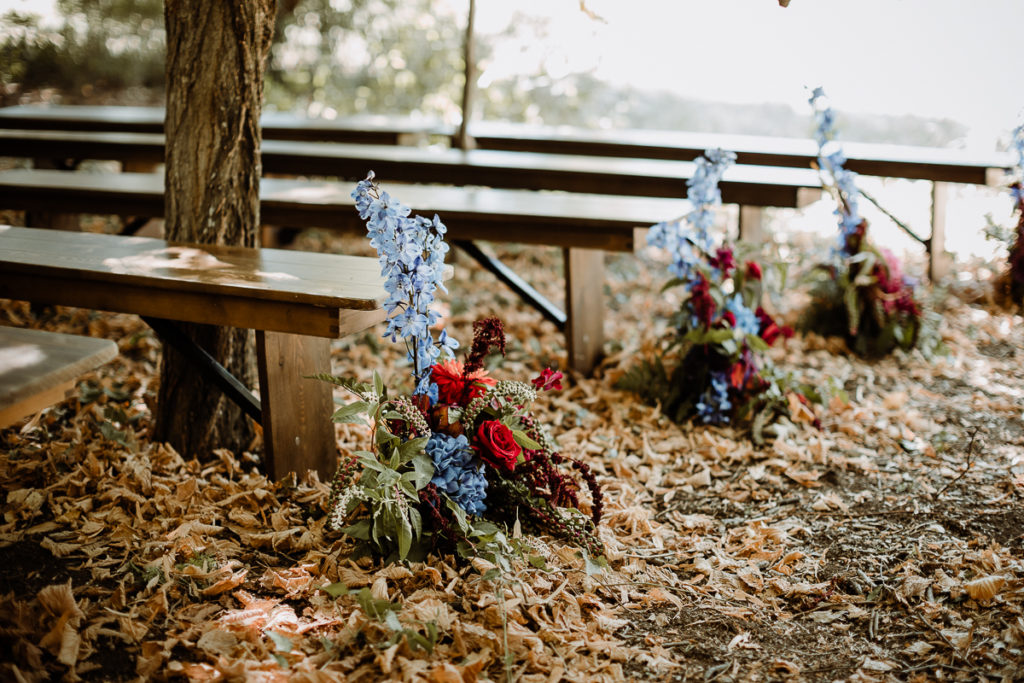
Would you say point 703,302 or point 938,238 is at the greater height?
point 938,238

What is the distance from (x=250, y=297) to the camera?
8.04 feet

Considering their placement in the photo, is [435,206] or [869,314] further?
[869,314]

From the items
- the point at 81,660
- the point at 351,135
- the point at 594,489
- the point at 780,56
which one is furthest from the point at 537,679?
the point at 780,56

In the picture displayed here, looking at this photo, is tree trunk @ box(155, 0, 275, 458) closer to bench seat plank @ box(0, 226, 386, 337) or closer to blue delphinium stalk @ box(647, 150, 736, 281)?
bench seat plank @ box(0, 226, 386, 337)

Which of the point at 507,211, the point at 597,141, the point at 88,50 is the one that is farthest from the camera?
the point at 88,50

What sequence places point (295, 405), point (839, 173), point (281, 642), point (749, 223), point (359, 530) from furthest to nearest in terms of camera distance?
point (749, 223) < point (839, 173) < point (295, 405) < point (359, 530) < point (281, 642)

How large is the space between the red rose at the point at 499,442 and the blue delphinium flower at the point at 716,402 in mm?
1310

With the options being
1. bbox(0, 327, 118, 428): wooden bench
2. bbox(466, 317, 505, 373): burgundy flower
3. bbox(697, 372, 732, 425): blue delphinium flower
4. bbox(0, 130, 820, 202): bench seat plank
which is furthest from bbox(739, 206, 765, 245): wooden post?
bbox(0, 327, 118, 428): wooden bench

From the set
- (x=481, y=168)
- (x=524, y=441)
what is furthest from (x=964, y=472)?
(x=481, y=168)

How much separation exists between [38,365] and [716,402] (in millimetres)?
2439

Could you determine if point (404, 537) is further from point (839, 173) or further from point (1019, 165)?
point (1019, 165)

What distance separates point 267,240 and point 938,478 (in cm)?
352

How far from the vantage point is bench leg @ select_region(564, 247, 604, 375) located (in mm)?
3836

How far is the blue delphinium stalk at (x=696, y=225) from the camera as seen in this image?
334 cm
